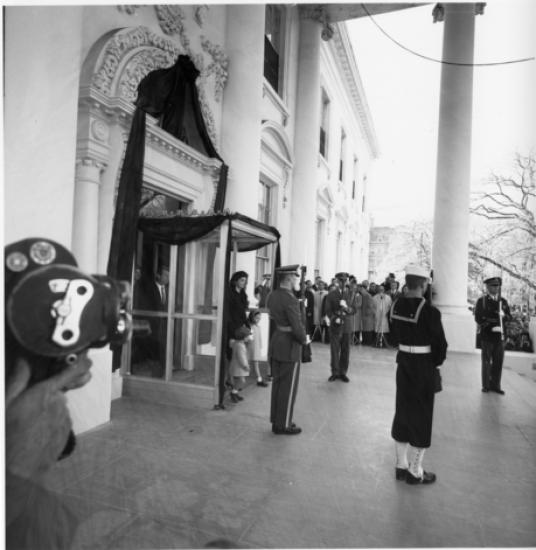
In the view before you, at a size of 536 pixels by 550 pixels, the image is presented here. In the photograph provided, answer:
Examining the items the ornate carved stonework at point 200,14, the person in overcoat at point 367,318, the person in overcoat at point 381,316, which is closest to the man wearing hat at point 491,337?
the person in overcoat at point 381,316

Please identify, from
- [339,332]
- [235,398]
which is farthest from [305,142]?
[235,398]

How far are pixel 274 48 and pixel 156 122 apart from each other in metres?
3.95

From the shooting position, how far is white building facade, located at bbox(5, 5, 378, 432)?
1.88m

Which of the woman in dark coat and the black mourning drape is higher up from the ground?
the black mourning drape

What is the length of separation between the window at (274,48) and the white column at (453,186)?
3.41 m

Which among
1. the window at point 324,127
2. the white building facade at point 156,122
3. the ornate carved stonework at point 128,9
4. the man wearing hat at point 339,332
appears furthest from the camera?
the window at point 324,127

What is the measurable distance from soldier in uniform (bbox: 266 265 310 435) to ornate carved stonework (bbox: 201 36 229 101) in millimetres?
3217

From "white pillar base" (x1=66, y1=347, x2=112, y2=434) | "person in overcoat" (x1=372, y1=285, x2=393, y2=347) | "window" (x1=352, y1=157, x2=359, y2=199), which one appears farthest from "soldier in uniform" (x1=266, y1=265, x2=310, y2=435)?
"window" (x1=352, y1=157, x2=359, y2=199)

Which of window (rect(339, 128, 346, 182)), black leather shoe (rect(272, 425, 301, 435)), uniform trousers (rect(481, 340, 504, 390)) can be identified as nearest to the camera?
black leather shoe (rect(272, 425, 301, 435))

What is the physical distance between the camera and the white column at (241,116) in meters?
5.32

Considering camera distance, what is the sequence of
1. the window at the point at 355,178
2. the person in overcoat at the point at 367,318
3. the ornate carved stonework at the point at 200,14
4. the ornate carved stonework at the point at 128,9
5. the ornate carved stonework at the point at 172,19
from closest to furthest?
1. the ornate carved stonework at the point at 128,9
2. the ornate carved stonework at the point at 172,19
3. the ornate carved stonework at the point at 200,14
4. the person in overcoat at the point at 367,318
5. the window at the point at 355,178

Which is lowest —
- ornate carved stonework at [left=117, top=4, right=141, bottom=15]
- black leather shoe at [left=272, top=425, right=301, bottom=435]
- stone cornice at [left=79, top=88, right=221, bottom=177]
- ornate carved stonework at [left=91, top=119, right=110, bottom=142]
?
black leather shoe at [left=272, top=425, right=301, bottom=435]

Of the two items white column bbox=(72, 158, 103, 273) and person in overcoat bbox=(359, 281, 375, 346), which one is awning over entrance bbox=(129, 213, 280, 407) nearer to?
white column bbox=(72, 158, 103, 273)

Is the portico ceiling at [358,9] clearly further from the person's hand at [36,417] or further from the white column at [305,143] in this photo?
the white column at [305,143]
